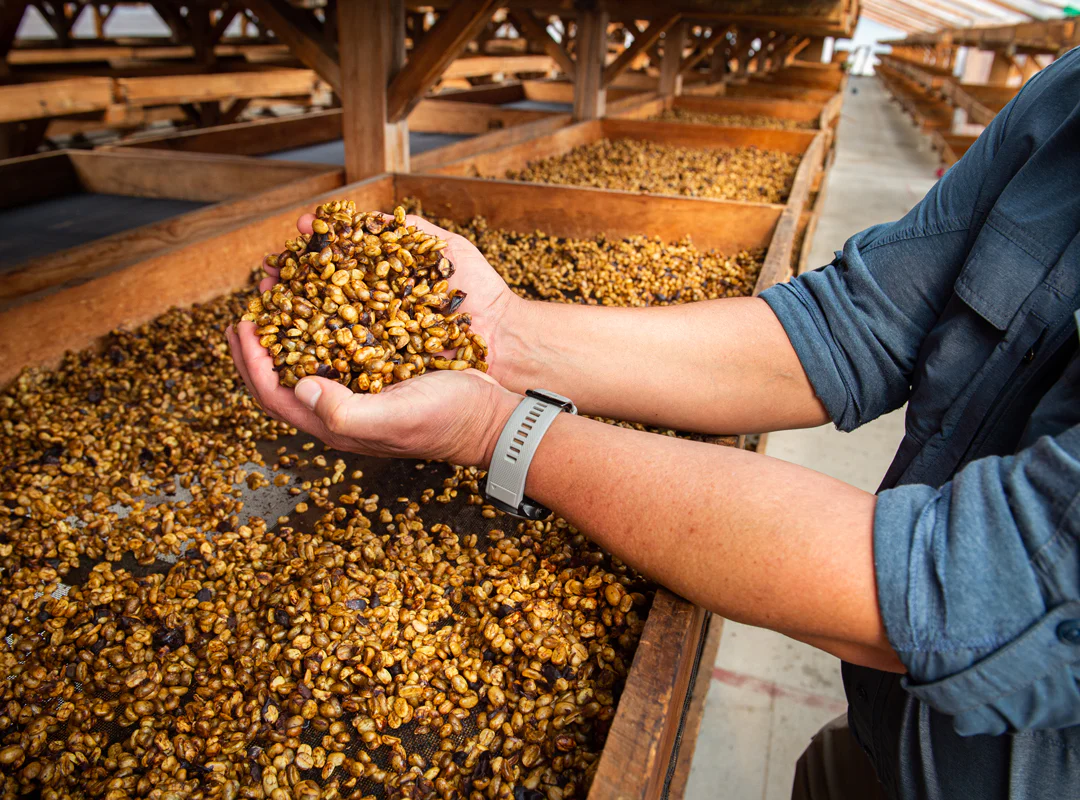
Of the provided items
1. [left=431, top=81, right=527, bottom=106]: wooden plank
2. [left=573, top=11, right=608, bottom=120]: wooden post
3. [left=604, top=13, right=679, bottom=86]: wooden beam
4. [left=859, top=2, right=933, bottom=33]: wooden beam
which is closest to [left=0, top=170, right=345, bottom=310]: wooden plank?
[left=573, top=11, right=608, bottom=120]: wooden post

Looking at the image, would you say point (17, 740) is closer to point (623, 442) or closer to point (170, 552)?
point (170, 552)

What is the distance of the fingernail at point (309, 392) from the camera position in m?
1.19

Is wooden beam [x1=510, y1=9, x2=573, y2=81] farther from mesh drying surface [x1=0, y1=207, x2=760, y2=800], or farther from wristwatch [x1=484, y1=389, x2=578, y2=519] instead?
wristwatch [x1=484, y1=389, x2=578, y2=519]

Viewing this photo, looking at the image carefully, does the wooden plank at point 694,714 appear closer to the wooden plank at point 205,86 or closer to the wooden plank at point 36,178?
the wooden plank at point 36,178

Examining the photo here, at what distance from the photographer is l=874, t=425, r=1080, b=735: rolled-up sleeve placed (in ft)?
2.32

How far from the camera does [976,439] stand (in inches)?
42.1

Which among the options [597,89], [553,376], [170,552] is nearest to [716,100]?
[597,89]

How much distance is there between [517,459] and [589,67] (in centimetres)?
573

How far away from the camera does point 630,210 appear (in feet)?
10.5

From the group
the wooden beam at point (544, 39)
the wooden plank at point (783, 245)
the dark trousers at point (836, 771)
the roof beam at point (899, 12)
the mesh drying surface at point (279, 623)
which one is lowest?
the dark trousers at point (836, 771)

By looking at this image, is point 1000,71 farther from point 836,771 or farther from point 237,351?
point 237,351

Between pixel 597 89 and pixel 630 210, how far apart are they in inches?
135

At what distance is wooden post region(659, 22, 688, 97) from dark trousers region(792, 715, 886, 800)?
8.08m

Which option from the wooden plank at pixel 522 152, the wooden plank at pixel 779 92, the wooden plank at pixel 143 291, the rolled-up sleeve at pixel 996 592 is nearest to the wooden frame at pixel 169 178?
the wooden plank at pixel 143 291
